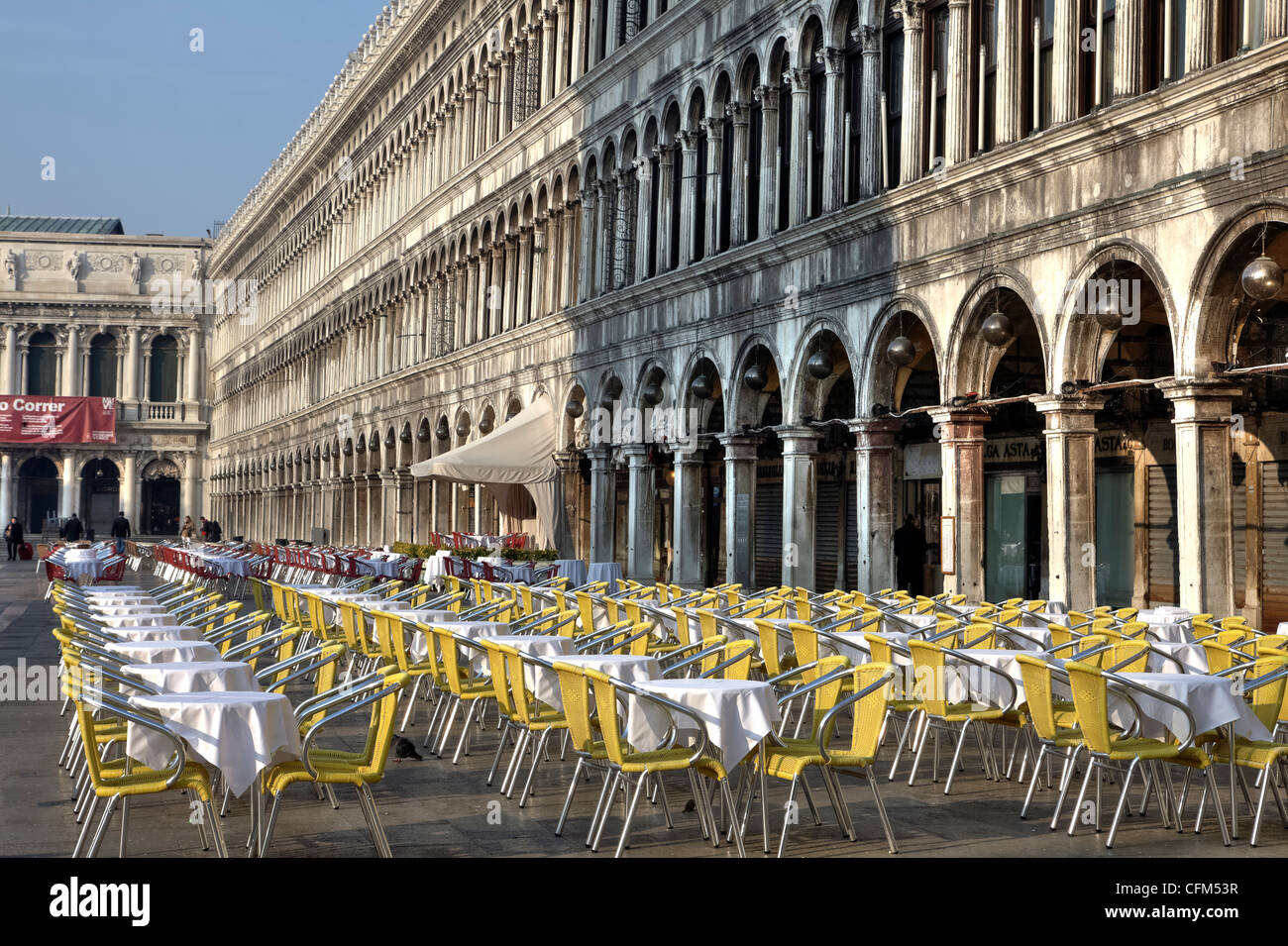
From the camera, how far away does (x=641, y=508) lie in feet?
102

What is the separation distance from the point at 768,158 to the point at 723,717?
18970 millimetres

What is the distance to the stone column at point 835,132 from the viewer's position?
922 inches

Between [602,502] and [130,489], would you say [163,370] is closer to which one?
[130,489]

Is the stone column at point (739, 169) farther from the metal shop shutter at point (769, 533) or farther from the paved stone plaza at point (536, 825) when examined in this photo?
the paved stone plaza at point (536, 825)

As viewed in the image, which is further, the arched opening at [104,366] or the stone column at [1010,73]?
the arched opening at [104,366]

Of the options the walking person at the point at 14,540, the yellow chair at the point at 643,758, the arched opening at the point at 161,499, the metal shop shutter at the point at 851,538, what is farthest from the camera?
the arched opening at the point at 161,499

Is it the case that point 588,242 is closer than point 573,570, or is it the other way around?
point 573,570

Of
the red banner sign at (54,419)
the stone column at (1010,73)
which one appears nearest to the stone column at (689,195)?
the stone column at (1010,73)

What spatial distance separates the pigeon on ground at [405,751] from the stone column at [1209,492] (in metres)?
8.27

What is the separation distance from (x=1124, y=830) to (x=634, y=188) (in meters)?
24.7

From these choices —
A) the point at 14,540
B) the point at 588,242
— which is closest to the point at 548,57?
the point at 588,242

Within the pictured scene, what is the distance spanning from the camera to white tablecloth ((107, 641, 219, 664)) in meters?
11.1

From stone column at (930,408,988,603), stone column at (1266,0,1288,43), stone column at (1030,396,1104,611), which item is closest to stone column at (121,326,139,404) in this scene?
stone column at (930,408,988,603)
